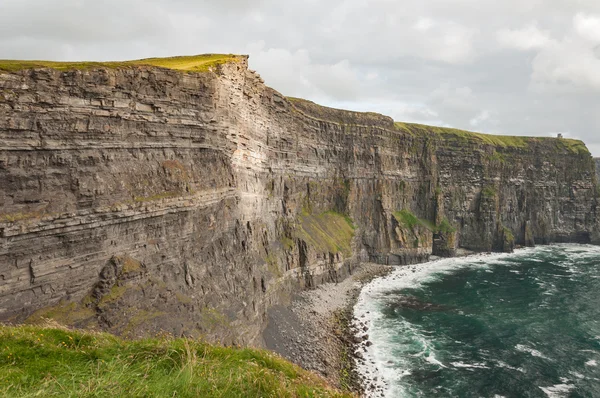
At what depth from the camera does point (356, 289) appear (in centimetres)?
5781

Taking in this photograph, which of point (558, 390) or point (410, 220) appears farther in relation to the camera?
point (410, 220)

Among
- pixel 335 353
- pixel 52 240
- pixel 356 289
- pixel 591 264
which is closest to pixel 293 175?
pixel 356 289

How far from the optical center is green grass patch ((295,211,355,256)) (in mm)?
58366

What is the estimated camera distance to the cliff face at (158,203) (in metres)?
20.5

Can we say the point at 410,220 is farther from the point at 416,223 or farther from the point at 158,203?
the point at 158,203

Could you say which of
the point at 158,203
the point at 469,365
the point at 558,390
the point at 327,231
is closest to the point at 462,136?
the point at 327,231

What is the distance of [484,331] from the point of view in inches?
1718

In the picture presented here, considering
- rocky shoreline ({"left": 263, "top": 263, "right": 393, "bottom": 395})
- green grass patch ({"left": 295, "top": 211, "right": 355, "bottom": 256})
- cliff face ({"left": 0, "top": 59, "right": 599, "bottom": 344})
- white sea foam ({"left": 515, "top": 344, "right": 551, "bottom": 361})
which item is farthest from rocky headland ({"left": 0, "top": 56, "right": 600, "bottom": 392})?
white sea foam ({"left": 515, "top": 344, "right": 551, "bottom": 361})

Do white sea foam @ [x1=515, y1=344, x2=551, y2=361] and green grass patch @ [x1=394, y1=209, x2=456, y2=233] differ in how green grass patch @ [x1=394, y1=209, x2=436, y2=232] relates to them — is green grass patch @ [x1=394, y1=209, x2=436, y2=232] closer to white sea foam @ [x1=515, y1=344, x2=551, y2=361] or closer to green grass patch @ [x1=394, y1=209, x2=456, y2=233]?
green grass patch @ [x1=394, y1=209, x2=456, y2=233]

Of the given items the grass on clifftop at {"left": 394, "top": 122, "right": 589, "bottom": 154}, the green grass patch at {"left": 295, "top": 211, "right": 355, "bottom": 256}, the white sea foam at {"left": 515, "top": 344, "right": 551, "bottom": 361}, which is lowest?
the white sea foam at {"left": 515, "top": 344, "right": 551, "bottom": 361}

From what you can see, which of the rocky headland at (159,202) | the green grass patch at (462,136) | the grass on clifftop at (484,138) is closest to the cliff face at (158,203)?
the rocky headland at (159,202)

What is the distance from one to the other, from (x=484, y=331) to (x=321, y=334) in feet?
67.7

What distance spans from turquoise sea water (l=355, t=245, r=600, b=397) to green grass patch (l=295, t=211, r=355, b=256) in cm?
919

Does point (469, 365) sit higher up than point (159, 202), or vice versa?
point (159, 202)
